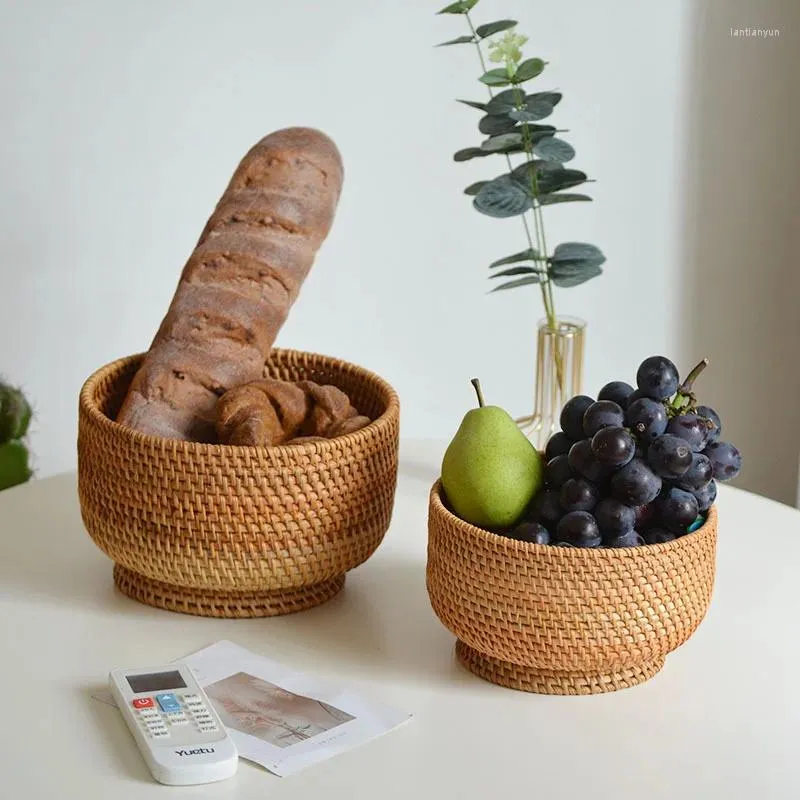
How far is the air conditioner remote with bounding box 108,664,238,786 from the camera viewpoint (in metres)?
0.86

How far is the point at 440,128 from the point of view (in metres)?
2.23

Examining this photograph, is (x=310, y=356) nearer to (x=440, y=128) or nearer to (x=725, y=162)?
(x=440, y=128)

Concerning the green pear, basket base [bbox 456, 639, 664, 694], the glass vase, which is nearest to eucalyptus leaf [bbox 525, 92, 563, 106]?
the glass vase

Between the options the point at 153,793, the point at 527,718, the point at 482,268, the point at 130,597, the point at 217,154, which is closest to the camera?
the point at 153,793

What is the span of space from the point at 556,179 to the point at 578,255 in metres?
0.10

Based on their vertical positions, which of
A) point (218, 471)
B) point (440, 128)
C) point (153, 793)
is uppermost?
point (440, 128)

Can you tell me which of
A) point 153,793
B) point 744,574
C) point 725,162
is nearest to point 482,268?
point 725,162

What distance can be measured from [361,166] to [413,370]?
0.41 m

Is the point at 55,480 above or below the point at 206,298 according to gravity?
below

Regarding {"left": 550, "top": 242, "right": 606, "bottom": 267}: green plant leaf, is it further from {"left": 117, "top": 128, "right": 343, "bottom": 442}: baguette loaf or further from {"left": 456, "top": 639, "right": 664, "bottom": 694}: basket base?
{"left": 456, "top": 639, "right": 664, "bottom": 694}: basket base

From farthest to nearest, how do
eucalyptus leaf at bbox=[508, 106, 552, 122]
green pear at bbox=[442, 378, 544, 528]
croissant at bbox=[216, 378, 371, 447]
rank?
eucalyptus leaf at bbox=[508, 106, 552, 122] < croissant at bbox=[216, 378, 371, 447] < green pear at bbox=[442, 378, 544, 528]

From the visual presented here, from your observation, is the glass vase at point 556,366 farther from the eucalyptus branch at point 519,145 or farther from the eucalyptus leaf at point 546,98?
the eucalyptus leaf at point 546,98

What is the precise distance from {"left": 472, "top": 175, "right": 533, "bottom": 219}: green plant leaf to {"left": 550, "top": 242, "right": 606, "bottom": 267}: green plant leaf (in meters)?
0.10

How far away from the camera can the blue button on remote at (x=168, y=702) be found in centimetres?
93
